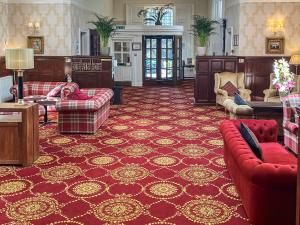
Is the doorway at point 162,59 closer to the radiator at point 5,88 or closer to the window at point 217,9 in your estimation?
the window at point 217,9

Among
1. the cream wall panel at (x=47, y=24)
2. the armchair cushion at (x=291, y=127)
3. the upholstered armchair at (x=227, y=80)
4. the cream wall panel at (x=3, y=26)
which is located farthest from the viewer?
the cream wall panel at (x=47, y=24)

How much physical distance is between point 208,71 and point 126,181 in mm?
7038

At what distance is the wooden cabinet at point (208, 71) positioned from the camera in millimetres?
11492

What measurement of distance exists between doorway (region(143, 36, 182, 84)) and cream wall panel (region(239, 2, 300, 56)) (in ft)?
20.1

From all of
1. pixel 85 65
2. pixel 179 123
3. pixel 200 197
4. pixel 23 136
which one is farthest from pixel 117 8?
pixel 200 197

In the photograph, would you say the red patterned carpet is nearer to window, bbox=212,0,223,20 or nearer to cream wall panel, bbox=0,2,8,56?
cream wall panel, bbox=0,2,8,56

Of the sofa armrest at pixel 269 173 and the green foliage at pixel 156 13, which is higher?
the green foliage at pixel 156 13

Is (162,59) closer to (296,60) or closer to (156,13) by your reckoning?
(156,13)

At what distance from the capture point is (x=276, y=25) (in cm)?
1102

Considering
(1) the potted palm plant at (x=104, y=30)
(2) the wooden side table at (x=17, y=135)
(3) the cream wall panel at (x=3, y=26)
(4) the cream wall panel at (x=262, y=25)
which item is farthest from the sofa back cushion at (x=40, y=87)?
(4) the cream wall panel at (x=262, y=25)

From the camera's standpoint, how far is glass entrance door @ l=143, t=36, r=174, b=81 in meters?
17.2

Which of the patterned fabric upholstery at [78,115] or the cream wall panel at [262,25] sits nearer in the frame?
the patterned fabric upholstery at [78,115]

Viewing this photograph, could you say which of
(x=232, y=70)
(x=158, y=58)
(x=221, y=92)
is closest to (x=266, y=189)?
(x=221, y=92)

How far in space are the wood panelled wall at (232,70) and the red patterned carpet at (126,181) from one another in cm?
321
